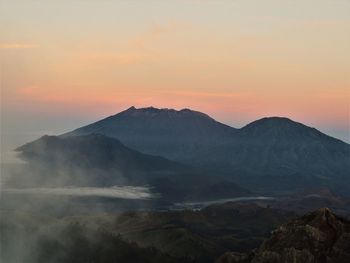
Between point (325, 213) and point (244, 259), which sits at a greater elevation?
point (325, 213)

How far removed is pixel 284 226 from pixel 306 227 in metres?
4.00

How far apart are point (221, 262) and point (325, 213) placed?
66.6 ft

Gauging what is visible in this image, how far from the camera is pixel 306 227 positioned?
4291 inches

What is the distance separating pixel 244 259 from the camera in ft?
375

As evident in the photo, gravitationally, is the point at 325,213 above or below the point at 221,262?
above

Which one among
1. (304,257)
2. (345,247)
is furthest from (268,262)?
(345,247)

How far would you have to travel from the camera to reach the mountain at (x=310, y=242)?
106500 mm

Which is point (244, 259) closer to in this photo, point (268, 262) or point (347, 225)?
point (268, 262)

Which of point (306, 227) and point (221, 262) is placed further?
point (221, 262)

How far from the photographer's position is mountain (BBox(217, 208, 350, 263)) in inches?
4193

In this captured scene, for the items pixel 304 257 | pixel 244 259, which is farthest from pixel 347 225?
pixel 244 259

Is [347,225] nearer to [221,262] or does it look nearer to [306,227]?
[306,227]

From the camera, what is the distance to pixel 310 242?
107812 mm

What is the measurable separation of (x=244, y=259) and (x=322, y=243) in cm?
1398
